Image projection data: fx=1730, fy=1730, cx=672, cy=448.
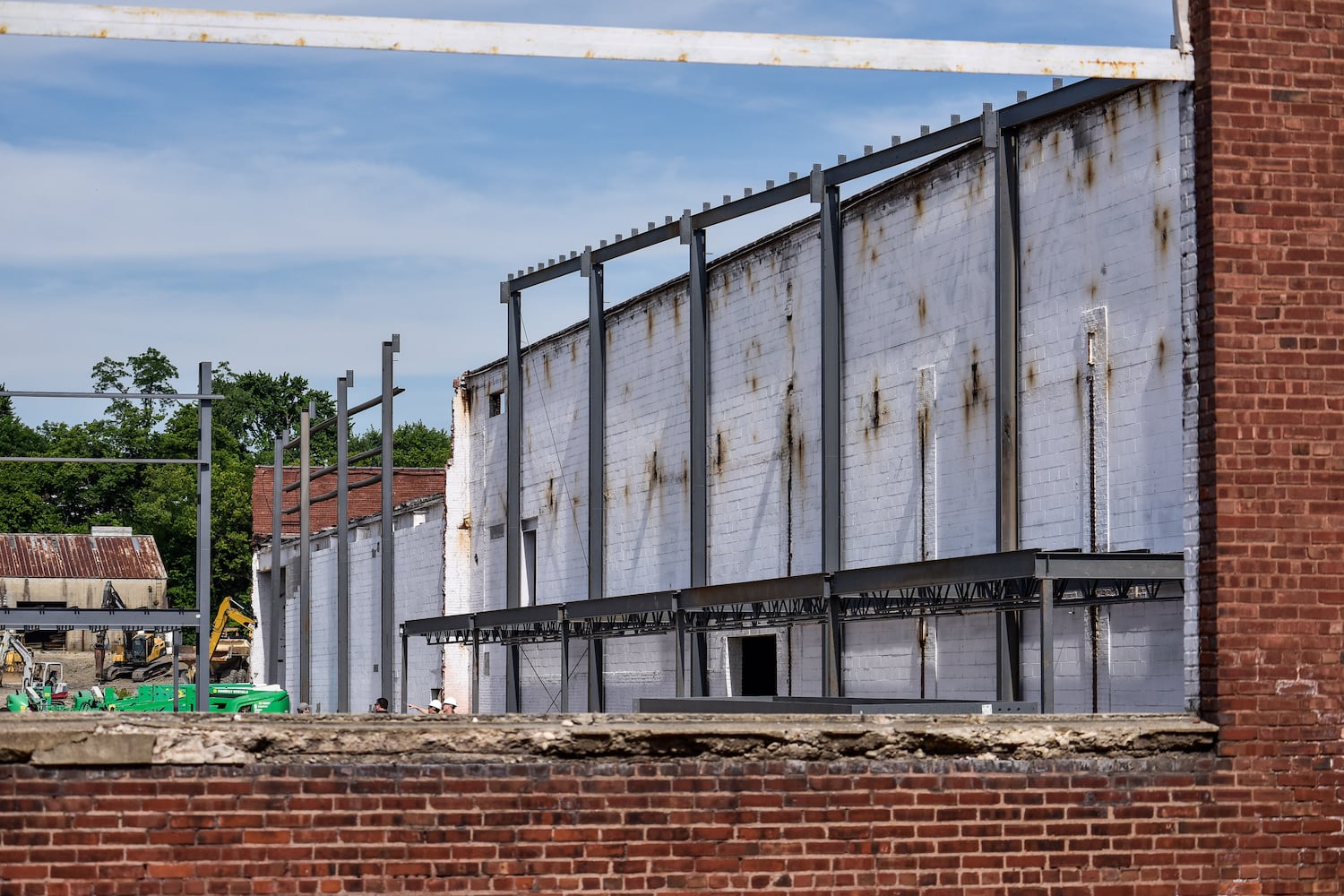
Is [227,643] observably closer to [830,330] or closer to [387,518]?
[387,518]

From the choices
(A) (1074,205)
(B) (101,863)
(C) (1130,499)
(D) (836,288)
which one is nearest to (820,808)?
(B) (101,863)

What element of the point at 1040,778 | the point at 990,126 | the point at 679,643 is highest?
the point at 990,126

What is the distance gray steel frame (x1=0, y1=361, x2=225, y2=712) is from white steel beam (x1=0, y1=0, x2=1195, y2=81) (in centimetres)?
1308

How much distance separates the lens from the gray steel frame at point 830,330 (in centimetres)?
1997

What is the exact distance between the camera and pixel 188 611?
85.2 ft

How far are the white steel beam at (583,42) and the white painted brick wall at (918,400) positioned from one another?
5546mm

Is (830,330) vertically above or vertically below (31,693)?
above

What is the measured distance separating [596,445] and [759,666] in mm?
6222

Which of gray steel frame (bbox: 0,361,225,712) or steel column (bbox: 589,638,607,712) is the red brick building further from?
steel column (bbox: 589,638,607,712)

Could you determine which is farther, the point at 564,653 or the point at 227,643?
the point at 227,643

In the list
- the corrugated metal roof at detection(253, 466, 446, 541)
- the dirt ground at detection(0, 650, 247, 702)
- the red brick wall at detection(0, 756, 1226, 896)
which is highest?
the corrugated metal roof at detection(253, 466, 446, 541)

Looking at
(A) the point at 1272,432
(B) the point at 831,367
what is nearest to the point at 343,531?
(B) the point at 831,367

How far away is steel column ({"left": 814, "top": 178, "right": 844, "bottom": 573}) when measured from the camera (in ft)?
76.5

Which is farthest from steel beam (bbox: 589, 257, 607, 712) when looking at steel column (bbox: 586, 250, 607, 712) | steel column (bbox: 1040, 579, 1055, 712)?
steel column (bbox: 1040, 579, 1055, 712)
